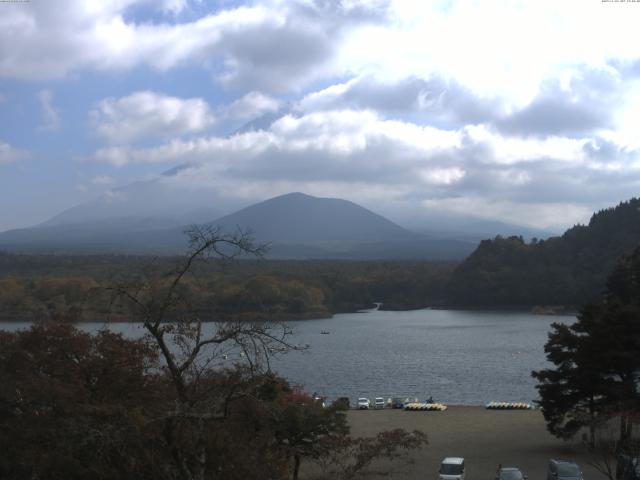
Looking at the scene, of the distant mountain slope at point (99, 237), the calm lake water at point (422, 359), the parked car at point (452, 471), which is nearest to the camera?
the parked car at point (452, 471)

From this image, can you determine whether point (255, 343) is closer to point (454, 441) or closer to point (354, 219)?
point (454, 441)

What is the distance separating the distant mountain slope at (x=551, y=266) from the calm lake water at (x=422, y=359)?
24.3 ft

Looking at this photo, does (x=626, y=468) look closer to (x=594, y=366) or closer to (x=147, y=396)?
(x=594, y=366)

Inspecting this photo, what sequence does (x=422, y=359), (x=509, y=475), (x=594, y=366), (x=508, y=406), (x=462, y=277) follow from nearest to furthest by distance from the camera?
(x=509, y=475), (x=594, y=366), (x=508, y=406), (x=422, y=359), (x=462, y=277)

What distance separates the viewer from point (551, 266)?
5756cm

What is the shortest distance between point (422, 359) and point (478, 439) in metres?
15.6

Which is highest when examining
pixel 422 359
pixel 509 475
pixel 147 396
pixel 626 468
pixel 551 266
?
pixel 551 266

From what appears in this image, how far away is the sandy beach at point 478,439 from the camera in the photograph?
35.9 feet

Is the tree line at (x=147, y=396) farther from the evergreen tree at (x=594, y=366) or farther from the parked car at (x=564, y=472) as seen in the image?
the evergreen tree at (x=594, y=366)

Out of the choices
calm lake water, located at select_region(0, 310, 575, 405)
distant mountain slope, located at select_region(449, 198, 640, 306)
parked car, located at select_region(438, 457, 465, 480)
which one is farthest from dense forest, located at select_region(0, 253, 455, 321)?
parked car, located at select_region(438, 457, 465, 480)

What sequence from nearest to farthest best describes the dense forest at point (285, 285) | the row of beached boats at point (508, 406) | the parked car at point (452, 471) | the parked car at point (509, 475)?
the parked car at point (509, 475) < the parked car at point (452, 471) < the row of beached boats at point (508, 406) < the dense forest at point (285, 285)

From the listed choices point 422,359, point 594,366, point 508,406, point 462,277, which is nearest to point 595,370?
point 594,366

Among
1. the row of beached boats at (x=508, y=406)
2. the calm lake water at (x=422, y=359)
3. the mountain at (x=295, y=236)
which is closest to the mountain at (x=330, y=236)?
the mountain at (x=295, y=236)

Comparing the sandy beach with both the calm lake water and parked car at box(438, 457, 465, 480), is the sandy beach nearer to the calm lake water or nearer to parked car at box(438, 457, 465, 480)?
parked car at box(438, 457, 465, 480)
